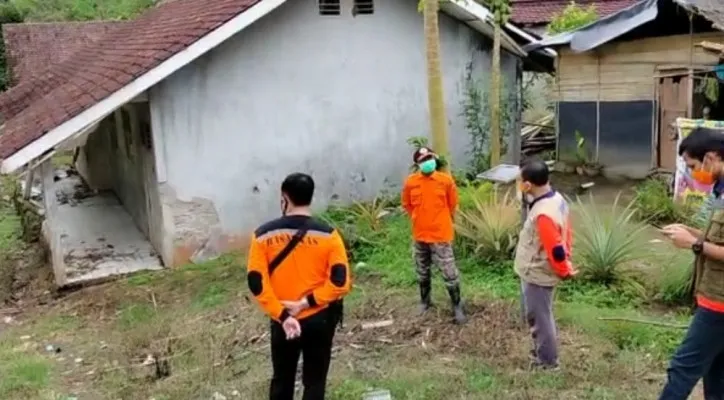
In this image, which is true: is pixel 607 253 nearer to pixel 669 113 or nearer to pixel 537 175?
pixel 537 175

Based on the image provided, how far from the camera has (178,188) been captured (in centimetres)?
1033

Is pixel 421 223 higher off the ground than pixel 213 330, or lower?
higher

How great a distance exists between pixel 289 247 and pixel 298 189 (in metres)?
0.32

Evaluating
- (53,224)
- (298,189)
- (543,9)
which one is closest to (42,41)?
(543,9)

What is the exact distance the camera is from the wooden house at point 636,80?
1187 centimetres

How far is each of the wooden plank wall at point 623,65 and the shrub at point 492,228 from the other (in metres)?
4.63

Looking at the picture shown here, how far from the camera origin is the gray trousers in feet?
17.9

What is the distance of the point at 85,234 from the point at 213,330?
6.23 m

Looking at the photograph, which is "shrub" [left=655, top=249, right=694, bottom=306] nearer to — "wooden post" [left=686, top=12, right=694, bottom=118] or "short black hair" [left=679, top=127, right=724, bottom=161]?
"short black hair" [left=679, top=127, right=724, bottom=161]

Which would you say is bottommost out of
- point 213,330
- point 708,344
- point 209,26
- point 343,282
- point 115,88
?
point 213,330

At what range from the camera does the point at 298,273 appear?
4.26 meters

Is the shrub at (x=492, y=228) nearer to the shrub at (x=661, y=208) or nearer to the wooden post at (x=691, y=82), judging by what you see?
the shrub at (x=661, y=208)

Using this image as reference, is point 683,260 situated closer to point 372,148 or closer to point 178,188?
point 372,148

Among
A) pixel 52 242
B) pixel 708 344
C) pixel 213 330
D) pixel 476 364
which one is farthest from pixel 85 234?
pixel 708 344
